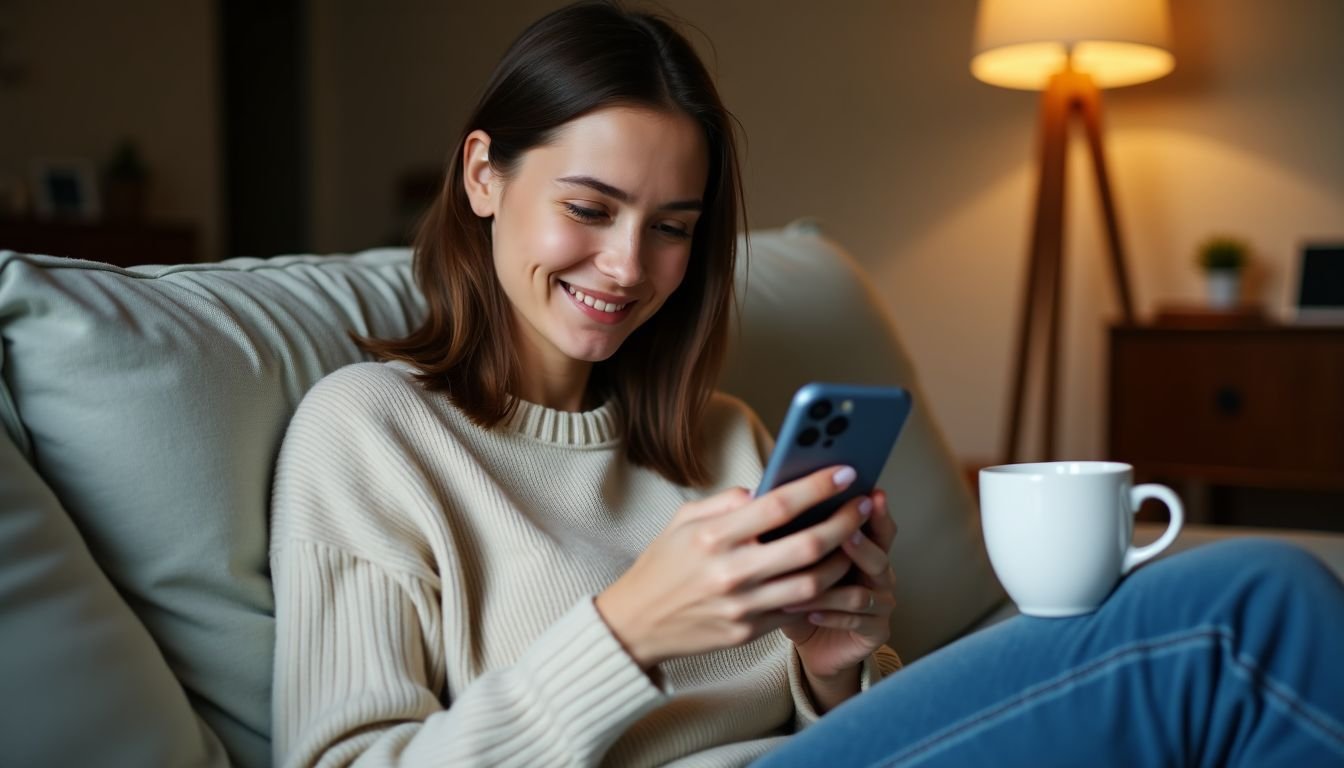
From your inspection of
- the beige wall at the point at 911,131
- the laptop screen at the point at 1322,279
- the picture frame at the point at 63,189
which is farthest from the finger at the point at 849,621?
the picture frame at the point at 63,189

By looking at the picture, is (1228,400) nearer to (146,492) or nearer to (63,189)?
(146,492)

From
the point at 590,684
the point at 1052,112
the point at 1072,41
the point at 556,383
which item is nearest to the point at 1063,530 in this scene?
the point at 590,684

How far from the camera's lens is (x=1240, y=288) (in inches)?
132

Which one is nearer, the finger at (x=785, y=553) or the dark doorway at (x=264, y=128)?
the finger at (x=785, y=553)

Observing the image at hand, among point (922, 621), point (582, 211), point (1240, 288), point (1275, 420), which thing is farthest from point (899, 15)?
point (582, 211)

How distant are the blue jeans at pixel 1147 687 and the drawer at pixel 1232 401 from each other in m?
2.27

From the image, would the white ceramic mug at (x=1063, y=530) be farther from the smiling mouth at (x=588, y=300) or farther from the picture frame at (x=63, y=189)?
the picture frame at (x=63, y=189)

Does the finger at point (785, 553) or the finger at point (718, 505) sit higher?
the finger at point (718, 505)

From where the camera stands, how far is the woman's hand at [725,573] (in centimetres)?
79

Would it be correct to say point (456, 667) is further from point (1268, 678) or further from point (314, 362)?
point (1268, 678)

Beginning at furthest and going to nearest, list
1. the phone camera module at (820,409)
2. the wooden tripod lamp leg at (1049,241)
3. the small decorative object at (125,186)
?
the small decorative object at (125,186), the wooden tripod lamp leg at (1049,241), the phone camera module at (820,409)

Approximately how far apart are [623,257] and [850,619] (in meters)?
0.38

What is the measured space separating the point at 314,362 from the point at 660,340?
0.40 metres

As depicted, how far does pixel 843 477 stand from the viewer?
0.82 meters
